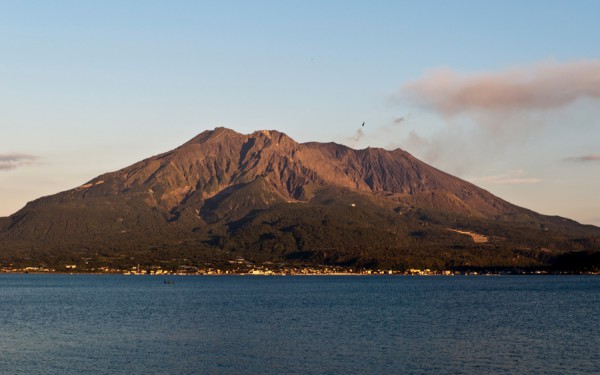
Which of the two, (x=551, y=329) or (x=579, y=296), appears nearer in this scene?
(x=551, y=329)

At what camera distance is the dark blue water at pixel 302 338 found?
243ft

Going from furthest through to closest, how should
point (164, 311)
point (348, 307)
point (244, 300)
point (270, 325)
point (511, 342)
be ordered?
point (244, 300) < point (348, 307) < point (164, 311) < point (270, 325) < point (511, 342)

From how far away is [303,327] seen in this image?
11100cm

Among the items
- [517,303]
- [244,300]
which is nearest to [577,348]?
[517,303]

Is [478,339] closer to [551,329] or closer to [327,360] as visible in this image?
[551,329]

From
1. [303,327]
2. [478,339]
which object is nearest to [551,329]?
[478,339]

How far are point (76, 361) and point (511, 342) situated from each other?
47840mm

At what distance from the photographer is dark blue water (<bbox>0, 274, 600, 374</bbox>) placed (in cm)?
7400

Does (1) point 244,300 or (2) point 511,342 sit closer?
(2) point 511,342

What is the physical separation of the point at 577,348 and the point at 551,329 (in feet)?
67.7

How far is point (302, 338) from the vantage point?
9662cm

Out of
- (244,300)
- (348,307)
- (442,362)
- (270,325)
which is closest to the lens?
(442,362)

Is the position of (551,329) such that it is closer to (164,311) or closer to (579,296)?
(164,311)

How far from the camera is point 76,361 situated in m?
77.2
